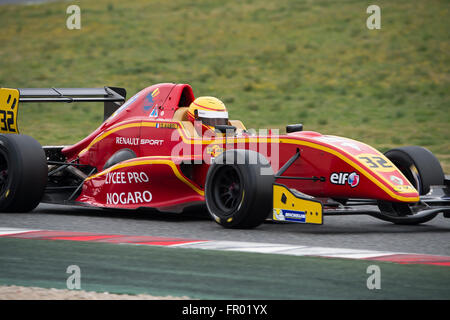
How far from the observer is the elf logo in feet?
26.2

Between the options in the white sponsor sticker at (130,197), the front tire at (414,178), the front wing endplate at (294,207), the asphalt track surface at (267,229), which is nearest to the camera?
the asphalt track surface at (267,229)

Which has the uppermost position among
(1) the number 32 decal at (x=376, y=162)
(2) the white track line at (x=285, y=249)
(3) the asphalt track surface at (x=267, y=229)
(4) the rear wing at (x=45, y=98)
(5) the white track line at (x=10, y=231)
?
(4) the rear wing at (x=45, y=98)

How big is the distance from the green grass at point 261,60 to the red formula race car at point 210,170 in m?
11.5

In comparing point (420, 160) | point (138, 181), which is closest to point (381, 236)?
point (420, 160)

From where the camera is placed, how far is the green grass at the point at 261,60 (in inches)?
1072

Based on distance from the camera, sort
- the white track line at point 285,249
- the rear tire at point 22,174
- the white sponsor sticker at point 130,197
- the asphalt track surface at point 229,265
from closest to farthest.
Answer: the asphalt track surface at point 229,265, the white track line at point 285,249, the white sponsor sticker at point 130,197, the rear tire at point 22,174

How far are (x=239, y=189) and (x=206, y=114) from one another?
1.67 metres

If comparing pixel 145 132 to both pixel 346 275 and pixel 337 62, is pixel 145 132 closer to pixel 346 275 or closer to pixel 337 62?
pixel 346 275

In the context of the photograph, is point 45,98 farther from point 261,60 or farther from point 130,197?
point 261,60

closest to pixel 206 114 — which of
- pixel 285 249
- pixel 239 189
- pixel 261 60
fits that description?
pixel 239 189

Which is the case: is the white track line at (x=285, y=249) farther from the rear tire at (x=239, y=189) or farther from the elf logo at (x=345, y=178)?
the elf logo at (x=345, y=178)

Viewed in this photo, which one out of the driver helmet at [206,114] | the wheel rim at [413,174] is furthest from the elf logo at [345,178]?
the driver helmet at [206,114]

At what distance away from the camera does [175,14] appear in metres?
43.8
